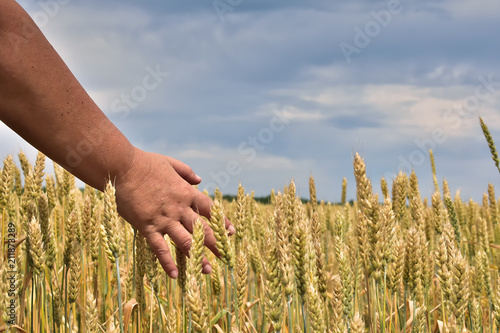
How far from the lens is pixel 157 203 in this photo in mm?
2178

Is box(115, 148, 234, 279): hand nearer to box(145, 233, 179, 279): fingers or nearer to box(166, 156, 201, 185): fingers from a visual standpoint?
box(145, 233, 179, 279): fingers

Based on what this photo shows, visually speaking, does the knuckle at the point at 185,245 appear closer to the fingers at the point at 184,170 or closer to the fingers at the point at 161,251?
the fingers at the point at 161,251

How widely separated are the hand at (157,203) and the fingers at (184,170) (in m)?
0.16

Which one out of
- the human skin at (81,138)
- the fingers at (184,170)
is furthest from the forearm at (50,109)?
the fingers at (184,170)

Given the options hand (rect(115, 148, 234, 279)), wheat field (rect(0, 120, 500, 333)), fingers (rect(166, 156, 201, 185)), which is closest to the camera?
wheat field (rect(0, 120, 500, 333))

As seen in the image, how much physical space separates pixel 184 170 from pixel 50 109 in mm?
838

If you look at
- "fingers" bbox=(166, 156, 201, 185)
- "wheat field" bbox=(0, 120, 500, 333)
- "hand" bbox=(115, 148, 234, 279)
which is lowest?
"wheat field" bbox=(0, 120, 500, 333)

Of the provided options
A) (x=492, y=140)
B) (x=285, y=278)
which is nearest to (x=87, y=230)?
(x=285, y=278)

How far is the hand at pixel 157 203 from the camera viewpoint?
6.97ft

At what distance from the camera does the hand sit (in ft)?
6.97

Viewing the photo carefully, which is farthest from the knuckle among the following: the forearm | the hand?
the forearm

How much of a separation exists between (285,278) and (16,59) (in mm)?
1269

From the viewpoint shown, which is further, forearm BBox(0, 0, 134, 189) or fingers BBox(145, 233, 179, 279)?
fingers BBox(145, 233, 179, 279)

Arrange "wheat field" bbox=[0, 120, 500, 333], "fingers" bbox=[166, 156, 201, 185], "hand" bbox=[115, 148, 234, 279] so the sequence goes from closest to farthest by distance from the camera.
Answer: "wheat field" bbox=[0, 120, 500, 333]
"hand" bbox=[115, 148, 234, 279]
"fingers" bbox=[166, 156, 201, 185]
